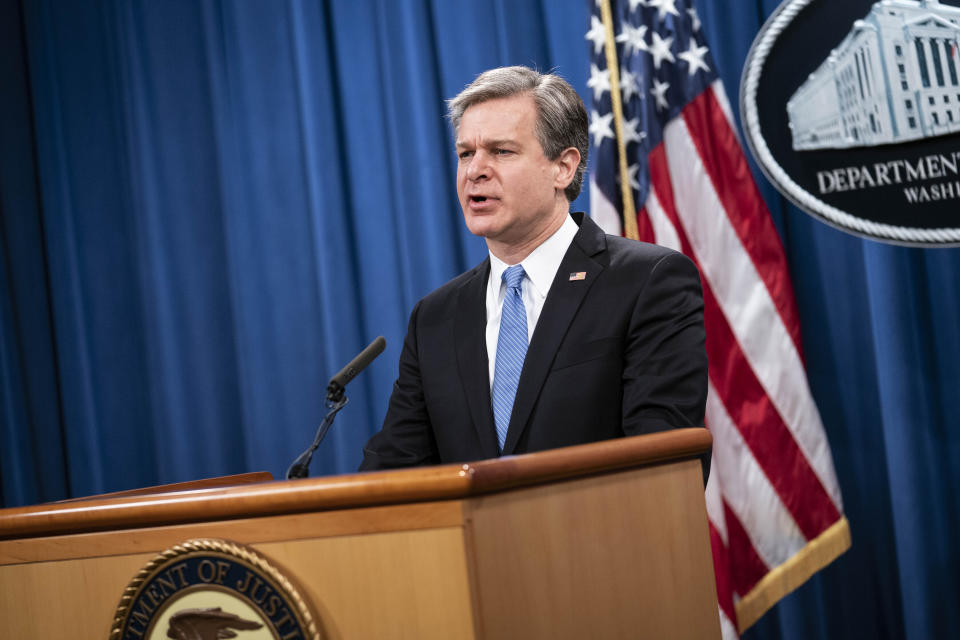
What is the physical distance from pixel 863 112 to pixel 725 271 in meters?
0.66

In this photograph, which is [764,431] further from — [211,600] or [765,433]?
[211,600]

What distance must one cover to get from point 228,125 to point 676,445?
3.34 meters

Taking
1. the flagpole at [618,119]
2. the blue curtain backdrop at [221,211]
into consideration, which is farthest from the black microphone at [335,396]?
the blue curtain backdrop at [221,211]

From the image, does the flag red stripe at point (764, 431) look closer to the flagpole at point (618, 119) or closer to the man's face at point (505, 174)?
the flagpole at point (618, 119)

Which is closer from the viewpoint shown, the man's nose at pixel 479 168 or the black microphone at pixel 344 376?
the black microphone at pixel 344 376

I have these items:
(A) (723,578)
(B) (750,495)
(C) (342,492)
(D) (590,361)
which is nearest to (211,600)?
(C) (342,492)

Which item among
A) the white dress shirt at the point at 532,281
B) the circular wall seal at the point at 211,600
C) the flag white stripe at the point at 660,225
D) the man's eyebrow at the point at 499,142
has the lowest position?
the circular wall seal at the point at 211,600

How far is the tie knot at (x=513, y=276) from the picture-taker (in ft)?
6.43

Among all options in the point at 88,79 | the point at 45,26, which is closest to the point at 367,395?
the point at 88,79

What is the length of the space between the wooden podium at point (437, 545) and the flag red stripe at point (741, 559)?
1769mm

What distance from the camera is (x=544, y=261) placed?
6.53ft

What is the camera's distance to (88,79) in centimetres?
436

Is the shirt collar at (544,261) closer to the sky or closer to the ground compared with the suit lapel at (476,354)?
closer to the sky

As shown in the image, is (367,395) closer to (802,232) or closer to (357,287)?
(357,287)
